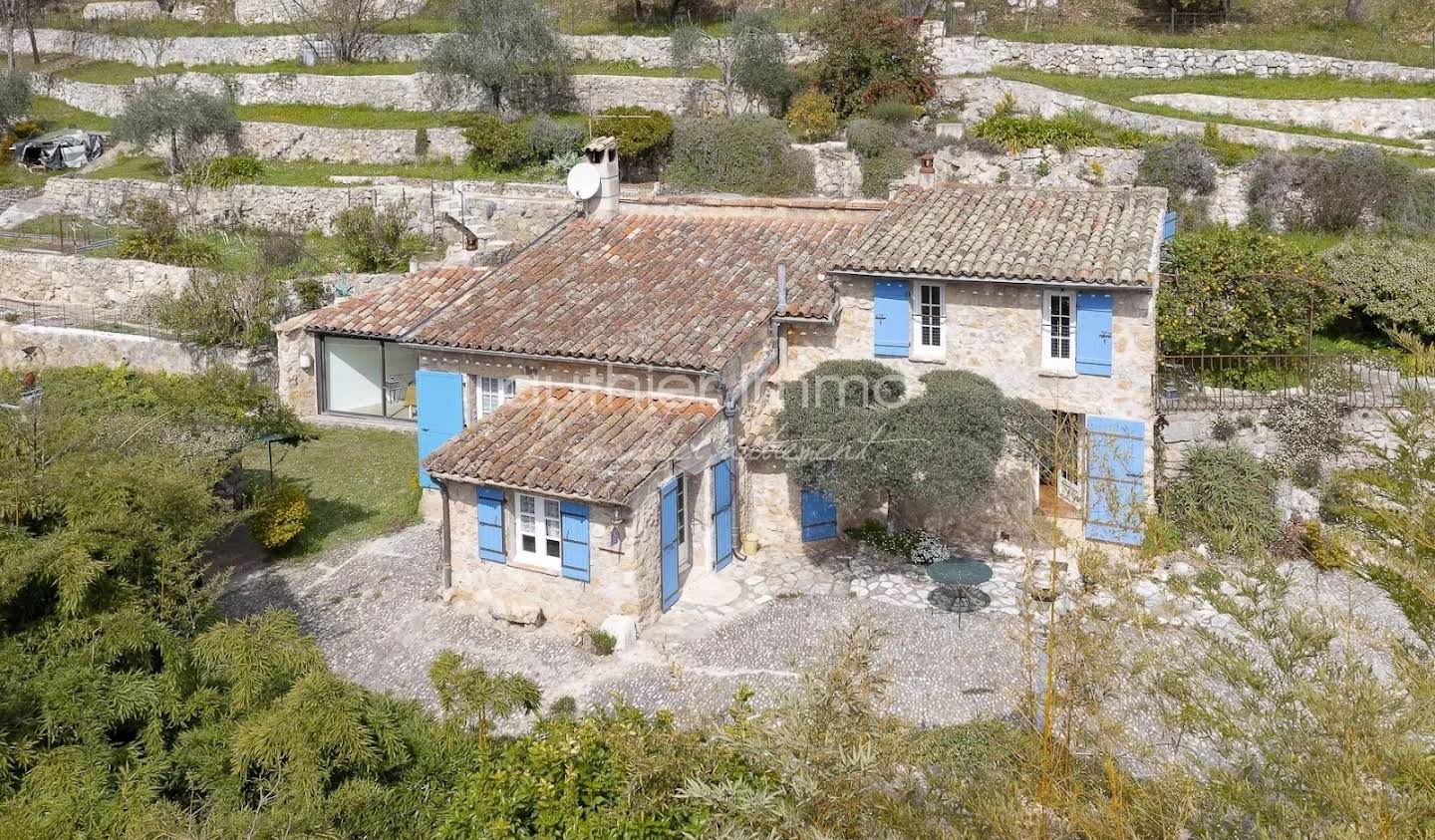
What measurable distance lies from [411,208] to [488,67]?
24.0 ft

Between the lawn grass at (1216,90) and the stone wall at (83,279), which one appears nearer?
the stone wall at (83,279)

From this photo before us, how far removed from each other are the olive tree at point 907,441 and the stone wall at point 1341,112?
21610 millimetres

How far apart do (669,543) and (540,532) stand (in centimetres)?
186

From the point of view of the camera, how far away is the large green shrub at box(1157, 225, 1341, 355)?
2130 centimetres

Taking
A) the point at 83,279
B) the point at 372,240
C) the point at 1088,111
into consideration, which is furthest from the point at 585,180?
the point at 83,279

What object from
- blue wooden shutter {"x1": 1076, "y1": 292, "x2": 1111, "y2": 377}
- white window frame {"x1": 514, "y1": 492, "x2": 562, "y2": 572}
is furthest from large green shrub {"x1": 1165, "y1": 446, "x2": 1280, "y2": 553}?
white window frame {"x1": 514, "y1": 492, "x2": 562, "y2": 572}

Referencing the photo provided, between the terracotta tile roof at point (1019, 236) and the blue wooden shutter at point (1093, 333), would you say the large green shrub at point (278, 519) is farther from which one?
the blue wooden shutter at point (1093, 333)

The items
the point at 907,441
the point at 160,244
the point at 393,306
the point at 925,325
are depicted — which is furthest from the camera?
the point at 160,244

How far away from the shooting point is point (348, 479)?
75.0 ft

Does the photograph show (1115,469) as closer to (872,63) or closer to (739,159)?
(739,159)

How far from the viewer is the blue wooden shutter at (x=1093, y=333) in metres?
17.3

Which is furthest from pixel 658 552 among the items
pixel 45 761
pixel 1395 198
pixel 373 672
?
pixel 1395 198

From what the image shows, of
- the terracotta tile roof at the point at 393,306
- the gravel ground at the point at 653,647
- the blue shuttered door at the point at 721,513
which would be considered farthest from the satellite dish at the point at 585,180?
the gravel ground at the point at 653,647

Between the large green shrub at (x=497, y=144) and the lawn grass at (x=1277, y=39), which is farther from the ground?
the lawn grass at (x=1277, y=39)
